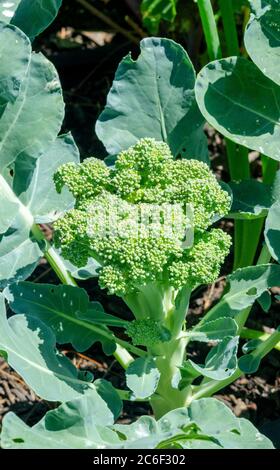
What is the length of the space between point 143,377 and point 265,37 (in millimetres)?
846

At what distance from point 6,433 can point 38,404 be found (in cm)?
66

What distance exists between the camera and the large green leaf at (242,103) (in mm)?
1771

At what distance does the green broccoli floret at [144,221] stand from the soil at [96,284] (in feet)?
1.89

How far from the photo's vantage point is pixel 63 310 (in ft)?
6.06

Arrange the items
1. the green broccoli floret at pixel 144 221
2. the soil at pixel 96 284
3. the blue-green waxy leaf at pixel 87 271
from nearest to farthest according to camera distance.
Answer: the green broccoli floret at pixel 144 221 → the blue-green waxy leaf at pixel 87 271 → the soil at pixel 96 284

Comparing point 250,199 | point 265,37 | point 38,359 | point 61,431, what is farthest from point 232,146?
point 61,431

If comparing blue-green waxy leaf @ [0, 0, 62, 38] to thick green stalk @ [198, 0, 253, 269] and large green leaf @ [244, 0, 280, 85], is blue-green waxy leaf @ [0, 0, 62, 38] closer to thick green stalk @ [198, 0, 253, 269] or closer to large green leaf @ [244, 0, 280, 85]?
thick green stalk @ [198, 0, 253, 269]

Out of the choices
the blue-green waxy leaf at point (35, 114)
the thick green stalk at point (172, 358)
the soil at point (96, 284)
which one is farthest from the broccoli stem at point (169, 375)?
the blue-green waxy leaf at point (35, 114)

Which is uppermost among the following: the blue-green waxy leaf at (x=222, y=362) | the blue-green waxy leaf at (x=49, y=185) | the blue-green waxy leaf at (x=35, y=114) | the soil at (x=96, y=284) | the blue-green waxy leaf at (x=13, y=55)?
the blue-green waxy leaf at (x=13, y=55)

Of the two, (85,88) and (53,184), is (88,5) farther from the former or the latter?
(53,184)

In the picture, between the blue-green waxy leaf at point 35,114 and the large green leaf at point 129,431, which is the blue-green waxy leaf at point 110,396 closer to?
the large green leaf at point 129,431

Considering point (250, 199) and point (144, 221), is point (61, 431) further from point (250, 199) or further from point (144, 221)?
point (250, 199)
